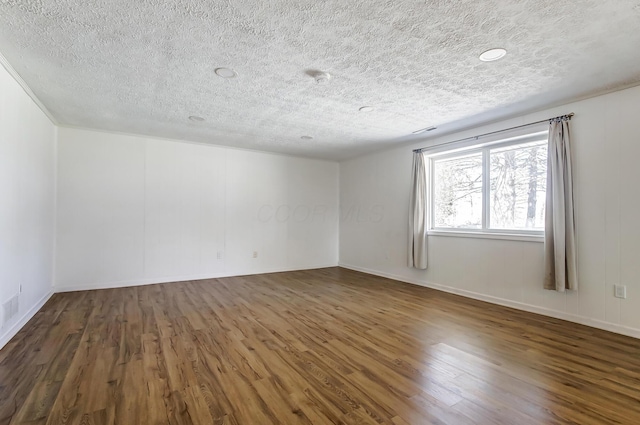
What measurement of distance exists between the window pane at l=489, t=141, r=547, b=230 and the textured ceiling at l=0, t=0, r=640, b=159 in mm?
548

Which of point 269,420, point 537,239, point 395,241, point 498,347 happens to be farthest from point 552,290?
point 269,420

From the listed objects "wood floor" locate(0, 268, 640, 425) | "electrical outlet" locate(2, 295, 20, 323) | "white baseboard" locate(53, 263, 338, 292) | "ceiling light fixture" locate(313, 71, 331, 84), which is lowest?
"wood floor" locate(0, 268, 640, 425)

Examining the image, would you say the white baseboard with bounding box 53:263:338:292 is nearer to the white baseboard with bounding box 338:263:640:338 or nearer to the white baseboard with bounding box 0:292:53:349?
the white baseboard with bounding box 0:292:53:349

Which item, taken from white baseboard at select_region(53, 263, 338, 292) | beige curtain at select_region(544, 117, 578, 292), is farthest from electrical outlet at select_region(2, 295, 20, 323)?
beige curtain at select_region(544, 117, 578, 292)

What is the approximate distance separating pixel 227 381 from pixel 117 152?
4.22 m

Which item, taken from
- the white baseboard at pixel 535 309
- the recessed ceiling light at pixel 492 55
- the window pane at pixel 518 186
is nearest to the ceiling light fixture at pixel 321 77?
the recessed ceiling light at pixel 492 55

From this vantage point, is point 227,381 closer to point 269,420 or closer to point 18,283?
point 269,420

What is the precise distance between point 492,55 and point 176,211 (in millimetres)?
4813

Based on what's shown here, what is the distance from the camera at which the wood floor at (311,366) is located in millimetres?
1669

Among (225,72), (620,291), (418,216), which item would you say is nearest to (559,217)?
(620,291)

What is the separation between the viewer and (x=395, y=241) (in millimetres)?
5367

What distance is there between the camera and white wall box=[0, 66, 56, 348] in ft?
8.40

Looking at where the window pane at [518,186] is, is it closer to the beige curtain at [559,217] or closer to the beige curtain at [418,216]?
the beige curtain at [559,217]

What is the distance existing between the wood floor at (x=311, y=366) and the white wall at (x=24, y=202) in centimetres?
36
